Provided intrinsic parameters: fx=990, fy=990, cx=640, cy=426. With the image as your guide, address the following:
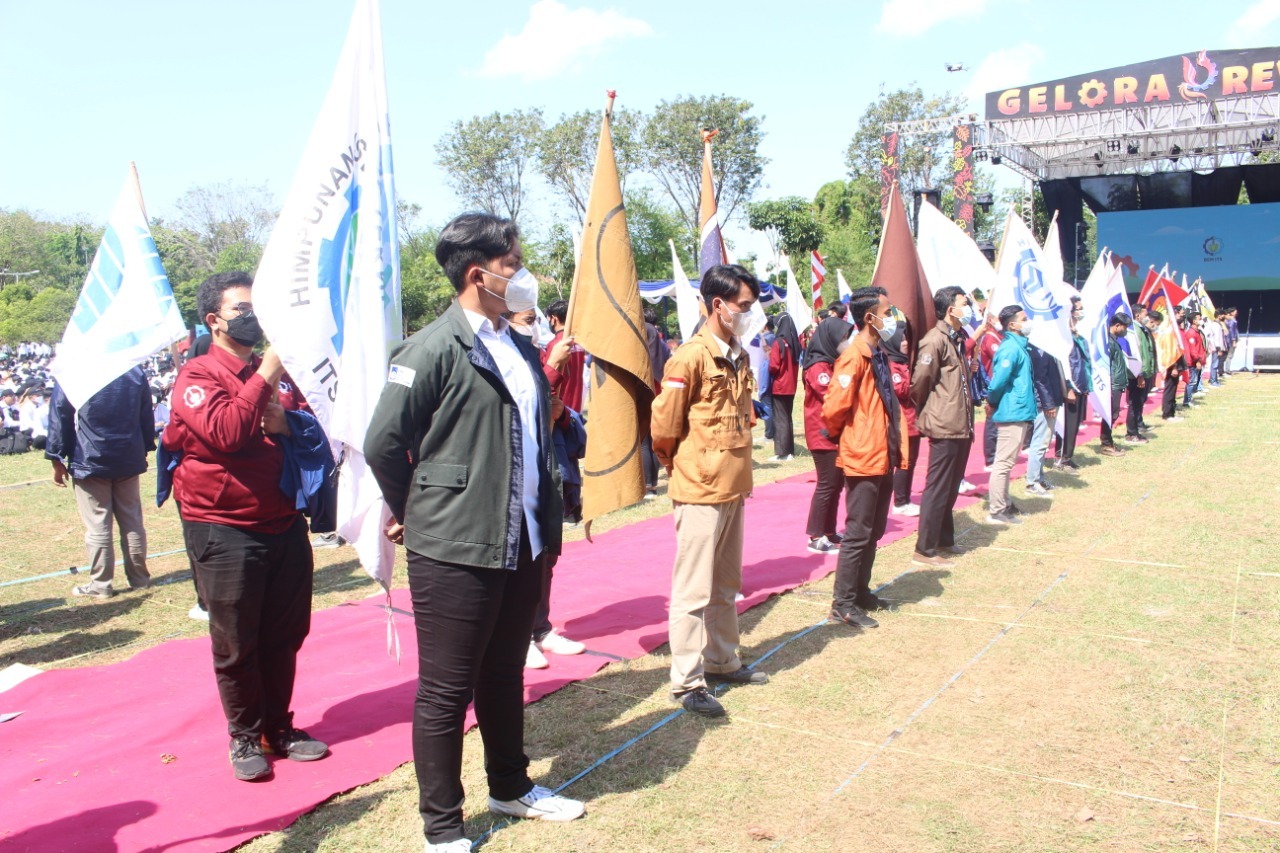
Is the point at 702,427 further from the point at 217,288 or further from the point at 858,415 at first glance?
the point at 217,288

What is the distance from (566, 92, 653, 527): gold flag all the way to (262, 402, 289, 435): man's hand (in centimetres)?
125

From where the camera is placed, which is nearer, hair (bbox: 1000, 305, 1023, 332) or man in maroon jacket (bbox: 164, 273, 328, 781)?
man in maroon jacket (bbox: 164, 273, 328, 781)

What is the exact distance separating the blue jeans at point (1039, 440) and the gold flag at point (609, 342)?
6.68m

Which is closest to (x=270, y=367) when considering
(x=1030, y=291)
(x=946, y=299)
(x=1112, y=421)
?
(x=946, y=299)

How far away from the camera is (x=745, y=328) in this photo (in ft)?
14.8

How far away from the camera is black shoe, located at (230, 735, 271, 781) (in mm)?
3775

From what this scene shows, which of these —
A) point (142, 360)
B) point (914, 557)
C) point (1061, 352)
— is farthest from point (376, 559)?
point (1061, 352)

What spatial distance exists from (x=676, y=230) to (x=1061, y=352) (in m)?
30.9

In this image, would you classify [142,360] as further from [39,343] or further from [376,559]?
[39,343]

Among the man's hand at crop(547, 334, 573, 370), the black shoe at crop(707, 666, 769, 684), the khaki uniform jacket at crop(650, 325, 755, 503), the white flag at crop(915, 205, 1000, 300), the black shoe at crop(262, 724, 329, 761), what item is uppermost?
the white flag at crop(915, 205, 1000, 300)

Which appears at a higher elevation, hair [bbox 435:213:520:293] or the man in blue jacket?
hair [bbox 435:213:520:293]

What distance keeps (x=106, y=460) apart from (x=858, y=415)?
515 centimetres

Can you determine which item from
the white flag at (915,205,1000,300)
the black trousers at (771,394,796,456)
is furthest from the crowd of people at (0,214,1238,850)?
the black trousers at (771,394,796,456)

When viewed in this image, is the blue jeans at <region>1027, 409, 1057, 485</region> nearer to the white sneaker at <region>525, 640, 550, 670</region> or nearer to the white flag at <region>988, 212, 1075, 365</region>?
the white flag at <region>988, 212, 1075, 365</region>
